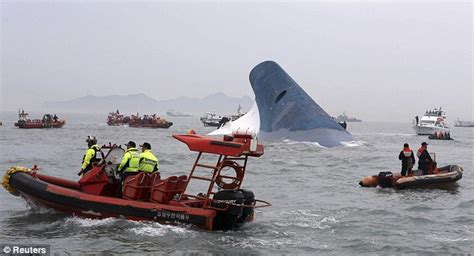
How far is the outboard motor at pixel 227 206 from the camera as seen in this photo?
34.2 ft

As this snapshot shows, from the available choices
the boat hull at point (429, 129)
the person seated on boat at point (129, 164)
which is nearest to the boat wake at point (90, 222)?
the person seated on boat at point (129, 164)

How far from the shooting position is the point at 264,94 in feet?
142

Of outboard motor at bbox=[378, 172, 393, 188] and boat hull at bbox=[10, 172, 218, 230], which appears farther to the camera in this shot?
outboard motor at bbox=[378, 172, 393, 188]

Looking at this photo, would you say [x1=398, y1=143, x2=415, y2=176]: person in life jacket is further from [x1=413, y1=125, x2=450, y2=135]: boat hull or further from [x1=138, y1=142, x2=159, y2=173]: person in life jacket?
[x1=413, y1=125, x2=450, y2=135]: boat hull

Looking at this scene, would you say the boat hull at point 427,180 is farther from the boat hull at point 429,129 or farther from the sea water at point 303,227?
the boat hull at point 429,129

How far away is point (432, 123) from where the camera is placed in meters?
67.3

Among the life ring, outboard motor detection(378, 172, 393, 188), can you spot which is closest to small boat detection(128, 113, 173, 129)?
outboard motor detection(378, 172, 393, 188)

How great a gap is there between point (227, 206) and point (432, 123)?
61.7m

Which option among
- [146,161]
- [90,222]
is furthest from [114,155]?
[90,222]

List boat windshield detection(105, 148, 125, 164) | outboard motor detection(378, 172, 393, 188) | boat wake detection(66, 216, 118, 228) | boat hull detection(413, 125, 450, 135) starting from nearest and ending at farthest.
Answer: boat wake detection(66, 216, 118, 228) < boat windshield detection(105, 148, 125, 164) < outboard motor detection(378, 172, 393, 188) < boat hull detection(413, 125, 450, 135)

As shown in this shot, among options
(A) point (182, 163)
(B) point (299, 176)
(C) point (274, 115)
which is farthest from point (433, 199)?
(C) point (274, 115)

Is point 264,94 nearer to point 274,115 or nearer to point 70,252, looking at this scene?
point 274,115

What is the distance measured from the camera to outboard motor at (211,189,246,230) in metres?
10.4

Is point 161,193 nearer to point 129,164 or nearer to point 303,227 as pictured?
point 129,164
